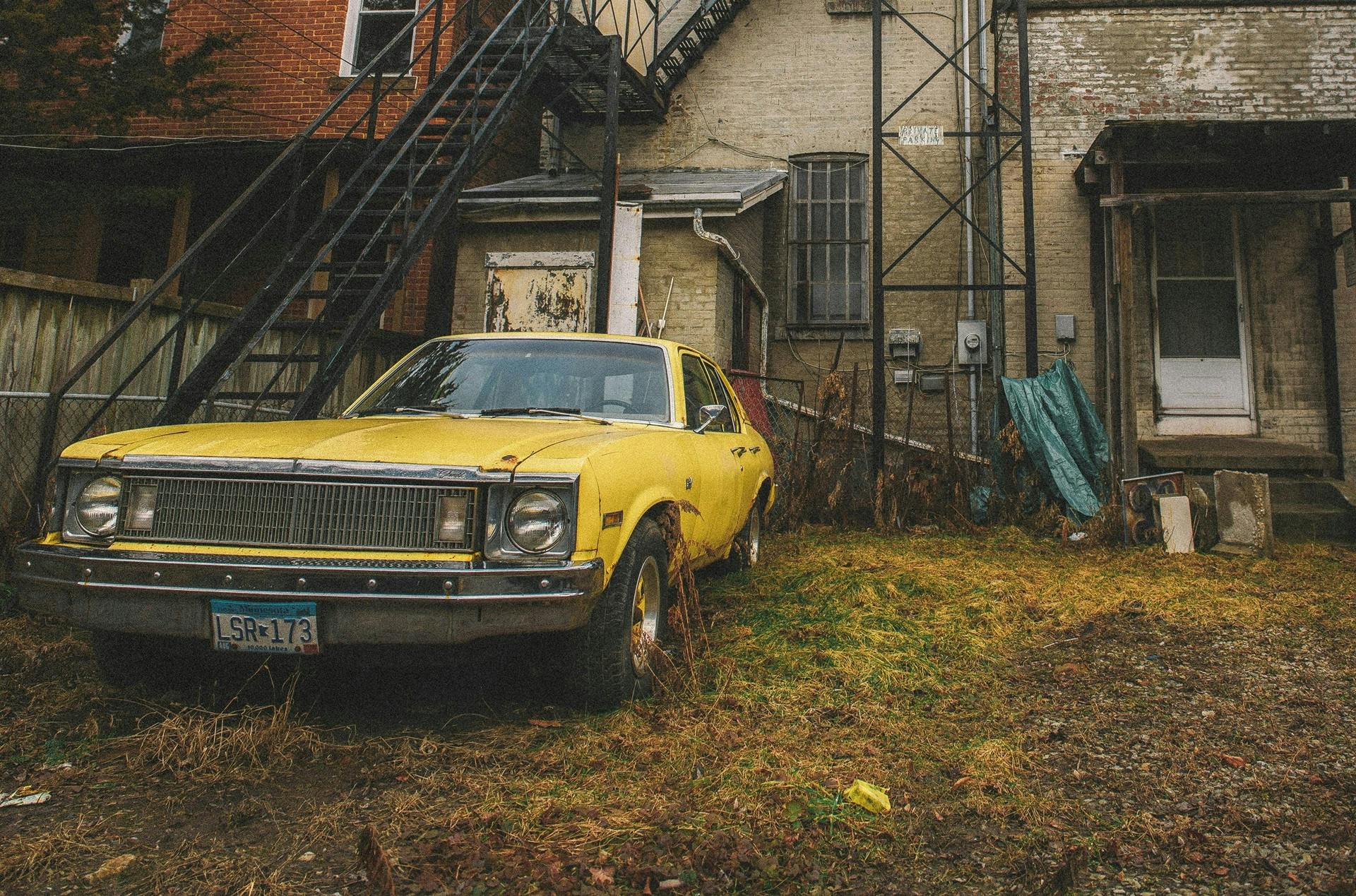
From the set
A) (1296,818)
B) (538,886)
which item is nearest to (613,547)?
(538,886)

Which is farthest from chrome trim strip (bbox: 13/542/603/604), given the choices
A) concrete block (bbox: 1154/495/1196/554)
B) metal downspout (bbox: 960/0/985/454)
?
metal downspout (bbox: 960/0/985/454)

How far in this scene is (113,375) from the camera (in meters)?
6.23

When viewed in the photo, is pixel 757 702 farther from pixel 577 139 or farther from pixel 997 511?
pixel 577 139

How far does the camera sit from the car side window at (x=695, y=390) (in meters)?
4.42

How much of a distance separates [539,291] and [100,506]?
6981 millimetres

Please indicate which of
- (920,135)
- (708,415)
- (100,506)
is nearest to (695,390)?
(708,415)

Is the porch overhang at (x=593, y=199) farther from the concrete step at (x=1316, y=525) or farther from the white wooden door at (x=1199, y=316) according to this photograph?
the concrete step at (x=1316, y=525)

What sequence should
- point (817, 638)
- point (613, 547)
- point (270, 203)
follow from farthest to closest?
point (270, 203), point (817, 638), point (613, 547)

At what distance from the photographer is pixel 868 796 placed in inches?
100.0

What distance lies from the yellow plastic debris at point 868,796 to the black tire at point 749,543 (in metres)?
2.80

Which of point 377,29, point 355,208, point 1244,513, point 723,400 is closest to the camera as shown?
point 723,400

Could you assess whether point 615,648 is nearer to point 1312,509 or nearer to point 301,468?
point 301,468

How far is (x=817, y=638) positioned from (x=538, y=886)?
2505 mm

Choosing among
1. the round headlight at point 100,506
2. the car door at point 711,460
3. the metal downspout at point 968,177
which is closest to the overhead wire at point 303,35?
the metal downspout at point 968,177
